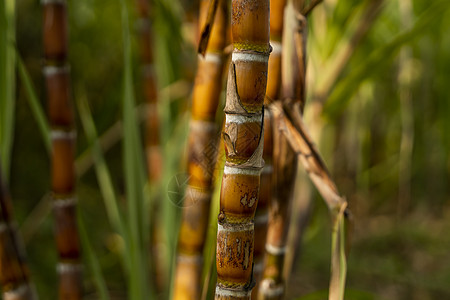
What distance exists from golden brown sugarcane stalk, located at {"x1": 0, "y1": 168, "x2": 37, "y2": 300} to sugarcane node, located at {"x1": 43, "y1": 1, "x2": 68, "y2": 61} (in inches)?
5.3

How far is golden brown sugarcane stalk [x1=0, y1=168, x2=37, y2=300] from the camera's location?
1.37 ft

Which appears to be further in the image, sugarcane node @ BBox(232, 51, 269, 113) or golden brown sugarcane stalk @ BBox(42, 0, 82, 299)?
golden brown sugarcane stalk @ BBox(42, 0, 82, 299)

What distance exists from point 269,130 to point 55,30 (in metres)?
0.24

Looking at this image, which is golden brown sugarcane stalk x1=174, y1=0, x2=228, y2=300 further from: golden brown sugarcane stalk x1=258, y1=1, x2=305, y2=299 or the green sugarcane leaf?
the green sugarcane leaf

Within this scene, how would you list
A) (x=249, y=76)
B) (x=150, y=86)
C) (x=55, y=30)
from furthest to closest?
(x=150, y=86)
(x=55, y=30)
(x=249, y=76)

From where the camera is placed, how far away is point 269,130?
0.36 m

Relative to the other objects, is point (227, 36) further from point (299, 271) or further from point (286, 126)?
point (299, 271)

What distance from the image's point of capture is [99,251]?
112 cm

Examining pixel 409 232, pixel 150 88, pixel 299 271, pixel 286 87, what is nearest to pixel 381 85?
pixel 409 232

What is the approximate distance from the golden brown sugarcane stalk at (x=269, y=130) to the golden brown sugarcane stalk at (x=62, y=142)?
0.73 ft

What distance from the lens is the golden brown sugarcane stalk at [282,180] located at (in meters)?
0.35

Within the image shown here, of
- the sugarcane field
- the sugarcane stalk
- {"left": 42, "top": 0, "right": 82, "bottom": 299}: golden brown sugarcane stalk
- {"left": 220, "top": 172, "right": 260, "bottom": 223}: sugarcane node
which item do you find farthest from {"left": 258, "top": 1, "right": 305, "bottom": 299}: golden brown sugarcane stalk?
the sugarcane stalk

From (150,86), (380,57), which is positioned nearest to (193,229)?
(380,57)

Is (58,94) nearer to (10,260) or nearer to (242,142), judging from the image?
(10,260)
